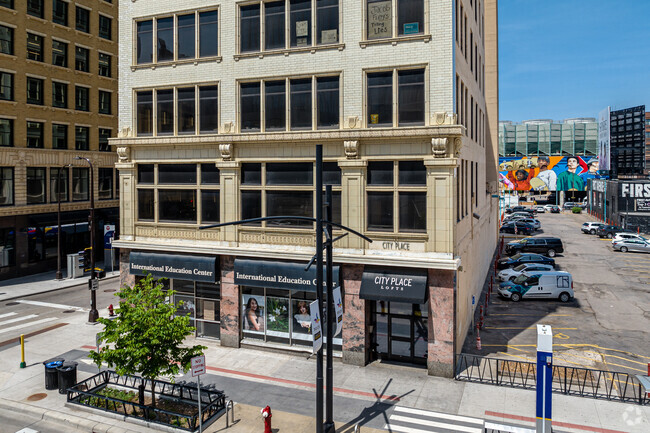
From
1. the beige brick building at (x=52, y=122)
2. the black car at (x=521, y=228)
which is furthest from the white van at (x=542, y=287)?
the beige brick building at (x=52, y=122)

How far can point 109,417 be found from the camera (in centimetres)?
1620

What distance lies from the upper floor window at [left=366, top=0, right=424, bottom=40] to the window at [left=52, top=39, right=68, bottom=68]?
33307 millimetres

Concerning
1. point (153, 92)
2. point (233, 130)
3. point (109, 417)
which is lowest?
point (109, 417)

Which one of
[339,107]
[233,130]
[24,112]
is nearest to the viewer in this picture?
[339,107]

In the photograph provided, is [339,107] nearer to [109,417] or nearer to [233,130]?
[233,130]

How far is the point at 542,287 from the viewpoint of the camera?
31281mm

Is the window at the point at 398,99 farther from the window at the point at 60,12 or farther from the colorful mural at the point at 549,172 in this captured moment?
the colorful mural at the point at 549,172

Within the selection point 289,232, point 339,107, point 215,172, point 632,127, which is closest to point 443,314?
point 289,232

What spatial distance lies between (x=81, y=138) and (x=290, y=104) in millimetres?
30829

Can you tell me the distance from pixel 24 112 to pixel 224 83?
25.4 meters

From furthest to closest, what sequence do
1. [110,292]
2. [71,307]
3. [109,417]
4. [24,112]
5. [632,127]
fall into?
[632,127]
[24,112]
[110,292]
[71,307]
[109,417]

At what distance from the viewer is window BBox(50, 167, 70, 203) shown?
41.6 meters

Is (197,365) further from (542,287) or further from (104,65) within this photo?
(104,65)

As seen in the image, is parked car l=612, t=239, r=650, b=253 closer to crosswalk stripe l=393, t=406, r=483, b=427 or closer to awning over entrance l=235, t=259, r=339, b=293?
awning over entrance l=235, t=259, r=339, b=293
